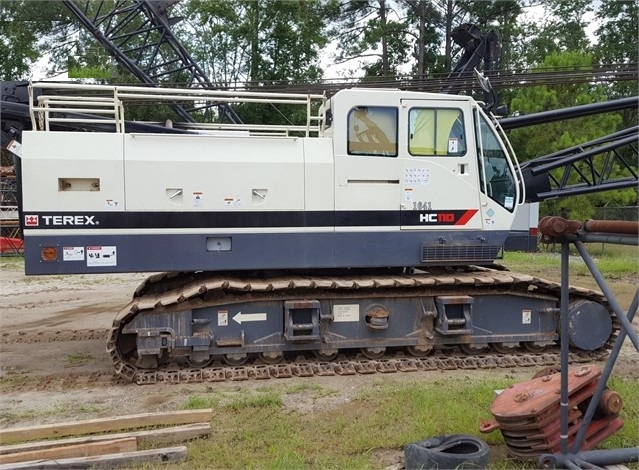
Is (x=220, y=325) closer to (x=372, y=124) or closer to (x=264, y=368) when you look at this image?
(x=264, y=368)

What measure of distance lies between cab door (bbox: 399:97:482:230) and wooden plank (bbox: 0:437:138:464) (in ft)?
13.3

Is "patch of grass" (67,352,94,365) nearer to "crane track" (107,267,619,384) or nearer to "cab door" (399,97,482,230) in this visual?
"crane track" (107,267,619,384)

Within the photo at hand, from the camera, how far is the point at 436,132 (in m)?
7.52

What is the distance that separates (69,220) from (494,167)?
17.1 feet

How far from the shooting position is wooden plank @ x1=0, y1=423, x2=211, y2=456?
486cm

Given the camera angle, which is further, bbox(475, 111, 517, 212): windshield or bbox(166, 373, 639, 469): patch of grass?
bbox(475, 111, 517, 212): windshield

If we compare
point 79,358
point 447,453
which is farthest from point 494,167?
point 79,358

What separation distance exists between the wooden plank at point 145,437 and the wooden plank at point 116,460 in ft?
0.77

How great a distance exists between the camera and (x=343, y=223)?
24.0 feet

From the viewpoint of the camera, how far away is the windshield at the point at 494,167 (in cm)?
765

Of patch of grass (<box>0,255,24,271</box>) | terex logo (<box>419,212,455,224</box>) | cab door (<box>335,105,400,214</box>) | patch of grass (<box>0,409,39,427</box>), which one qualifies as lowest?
patch of grass (<box>0,409,39,427</box>)

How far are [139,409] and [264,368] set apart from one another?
1645 mm

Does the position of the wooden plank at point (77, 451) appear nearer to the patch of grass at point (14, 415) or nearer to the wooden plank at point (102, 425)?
the wooden plank at point (102, 425)

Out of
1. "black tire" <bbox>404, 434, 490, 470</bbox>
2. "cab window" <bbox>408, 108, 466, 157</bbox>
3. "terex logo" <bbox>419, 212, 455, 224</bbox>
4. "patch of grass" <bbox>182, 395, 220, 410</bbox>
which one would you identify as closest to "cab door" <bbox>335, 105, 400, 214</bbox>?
"cab window" <bbox>408, 108, 466, 157</bbox>
